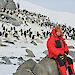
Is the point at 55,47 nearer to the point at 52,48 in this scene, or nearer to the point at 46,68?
the point at 52,48

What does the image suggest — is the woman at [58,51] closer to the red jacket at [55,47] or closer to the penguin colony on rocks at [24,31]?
the red jacket at [55,47]

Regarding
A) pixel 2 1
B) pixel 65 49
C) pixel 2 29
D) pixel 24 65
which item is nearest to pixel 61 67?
pixel 65 49

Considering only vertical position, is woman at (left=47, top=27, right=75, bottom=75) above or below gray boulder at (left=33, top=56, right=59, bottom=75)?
above

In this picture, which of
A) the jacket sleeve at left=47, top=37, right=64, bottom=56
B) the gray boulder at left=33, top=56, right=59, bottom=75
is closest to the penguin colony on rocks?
the jacket sleeve at left=47, top=37, right=64, bottom=56

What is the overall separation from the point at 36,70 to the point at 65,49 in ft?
3.95

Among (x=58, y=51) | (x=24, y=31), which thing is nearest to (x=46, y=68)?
(x=58, y=51)

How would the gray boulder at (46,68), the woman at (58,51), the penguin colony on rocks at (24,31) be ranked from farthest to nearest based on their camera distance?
1. the penguin colony on rocks at (24,31)
2. the woman at (58,51)
3. the gray boulder at (46,68)

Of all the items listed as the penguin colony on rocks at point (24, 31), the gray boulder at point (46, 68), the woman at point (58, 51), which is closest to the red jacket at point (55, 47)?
the woman at point (58, 51)

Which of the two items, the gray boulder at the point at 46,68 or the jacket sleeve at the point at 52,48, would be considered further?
the jacket sleeve at the point at 52,48

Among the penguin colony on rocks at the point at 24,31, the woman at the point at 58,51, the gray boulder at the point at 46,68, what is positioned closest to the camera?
the gray boulder at the point at 46,68

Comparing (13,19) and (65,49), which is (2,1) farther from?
(65,49)

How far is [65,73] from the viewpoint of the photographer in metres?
5.50

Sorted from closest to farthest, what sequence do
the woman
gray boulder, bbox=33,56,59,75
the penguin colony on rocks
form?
gray boulder, bbox=33,56,59,75 → the woman → the penguin colony on rocks

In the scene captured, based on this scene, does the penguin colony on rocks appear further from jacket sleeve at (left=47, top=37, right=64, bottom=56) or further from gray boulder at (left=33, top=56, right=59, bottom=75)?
gray boulder at (left=33, top=56, right=59, bottom=75)
